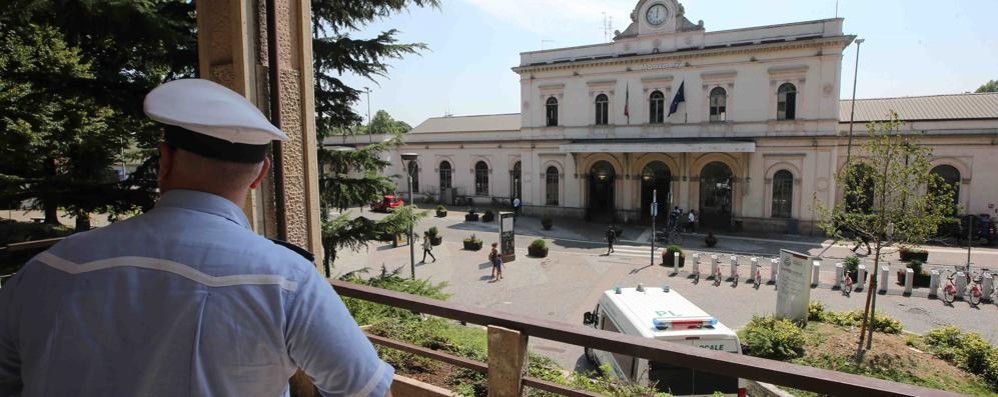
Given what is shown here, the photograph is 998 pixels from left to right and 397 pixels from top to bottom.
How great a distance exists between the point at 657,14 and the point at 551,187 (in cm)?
1170

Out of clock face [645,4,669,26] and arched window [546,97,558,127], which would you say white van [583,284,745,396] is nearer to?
clock face [645,4,669,26]

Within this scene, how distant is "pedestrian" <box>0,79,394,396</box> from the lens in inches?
45.0

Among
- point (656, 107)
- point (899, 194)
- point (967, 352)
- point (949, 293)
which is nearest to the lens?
point (967, 352)

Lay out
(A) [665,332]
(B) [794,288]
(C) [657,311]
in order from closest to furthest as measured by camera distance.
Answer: (A) [665,332] < (C) [657,311] < (B) [794,288]

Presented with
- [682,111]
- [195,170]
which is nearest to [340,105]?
[195,170]

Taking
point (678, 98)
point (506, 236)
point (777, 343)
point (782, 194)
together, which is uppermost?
point (678, 98)

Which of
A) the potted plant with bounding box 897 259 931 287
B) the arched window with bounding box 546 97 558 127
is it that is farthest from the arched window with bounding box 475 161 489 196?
the potted plant with bounding box 897 259 931 287

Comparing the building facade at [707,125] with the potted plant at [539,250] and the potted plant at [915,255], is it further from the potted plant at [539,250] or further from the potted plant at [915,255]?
the potted plant at [539,250]

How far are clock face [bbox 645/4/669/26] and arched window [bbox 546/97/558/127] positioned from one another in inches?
277

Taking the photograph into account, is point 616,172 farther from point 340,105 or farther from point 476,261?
point 340,105

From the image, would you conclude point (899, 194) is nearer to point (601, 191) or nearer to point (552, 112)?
point (601, 191)

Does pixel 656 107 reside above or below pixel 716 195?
above

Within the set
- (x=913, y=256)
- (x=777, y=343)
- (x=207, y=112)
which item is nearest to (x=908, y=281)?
(x=913, y=256)

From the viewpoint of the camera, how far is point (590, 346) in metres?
2.35
